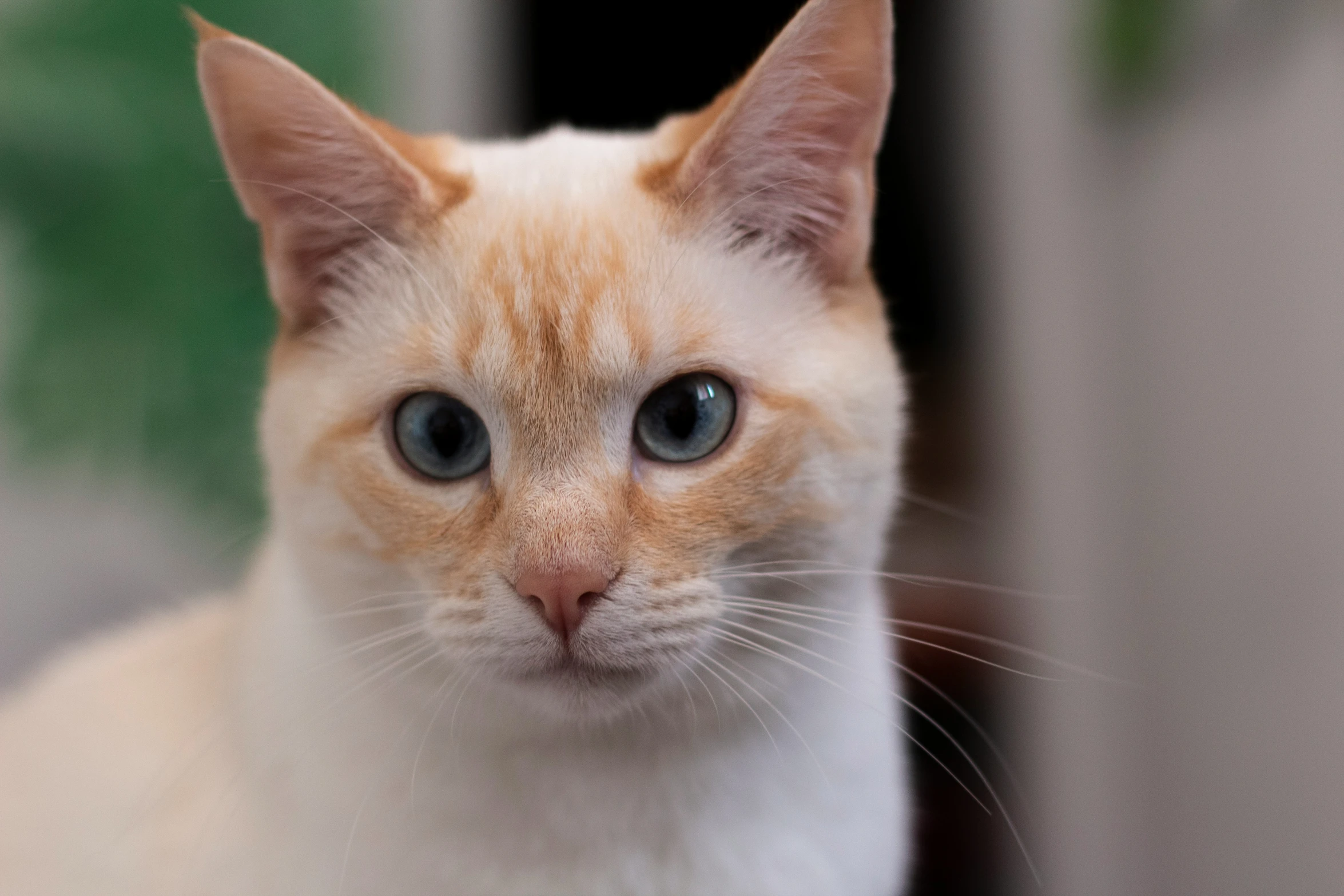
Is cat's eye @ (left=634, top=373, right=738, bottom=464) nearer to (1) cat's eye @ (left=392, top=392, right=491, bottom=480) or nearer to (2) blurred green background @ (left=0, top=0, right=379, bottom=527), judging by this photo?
(1) cat's eye @ (left=392, top=392, right=491, bottom=480)

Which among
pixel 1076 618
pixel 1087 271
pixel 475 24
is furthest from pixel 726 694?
pixel 475 24

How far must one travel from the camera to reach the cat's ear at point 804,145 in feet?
3.39

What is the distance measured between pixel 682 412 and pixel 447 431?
26 centimetres

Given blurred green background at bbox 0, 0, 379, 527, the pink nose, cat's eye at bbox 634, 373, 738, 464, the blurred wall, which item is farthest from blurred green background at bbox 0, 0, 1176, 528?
the pink nose

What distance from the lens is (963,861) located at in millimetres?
2291

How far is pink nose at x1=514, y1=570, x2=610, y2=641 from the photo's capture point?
95 cm

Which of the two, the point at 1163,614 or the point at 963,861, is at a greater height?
the point at 1163,614

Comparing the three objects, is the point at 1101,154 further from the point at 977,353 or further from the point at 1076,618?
the point at 1076,618

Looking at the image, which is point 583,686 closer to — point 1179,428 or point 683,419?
point 683,419

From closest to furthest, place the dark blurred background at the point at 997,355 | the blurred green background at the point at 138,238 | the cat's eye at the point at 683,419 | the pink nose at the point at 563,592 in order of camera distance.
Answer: the pink nose at the point at 563,592
the cat's eye at the point at 683,419
the dark blurred background at the point at 997,355
the blurred green background at the point at 138,238

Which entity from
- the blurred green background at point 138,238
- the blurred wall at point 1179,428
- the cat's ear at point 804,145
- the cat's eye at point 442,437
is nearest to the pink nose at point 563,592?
the cat's eye at point 442,437

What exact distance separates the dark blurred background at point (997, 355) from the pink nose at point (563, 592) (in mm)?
646

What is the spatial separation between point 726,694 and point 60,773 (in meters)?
0.93

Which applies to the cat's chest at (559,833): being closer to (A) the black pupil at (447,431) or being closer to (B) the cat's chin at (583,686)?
(B) the cat's chin at (583,686)
